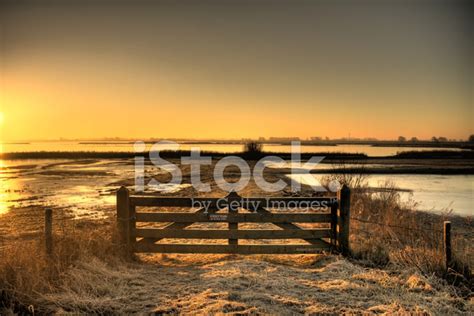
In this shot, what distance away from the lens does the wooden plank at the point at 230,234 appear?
826cm

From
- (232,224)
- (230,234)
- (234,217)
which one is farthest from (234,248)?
(234,217)

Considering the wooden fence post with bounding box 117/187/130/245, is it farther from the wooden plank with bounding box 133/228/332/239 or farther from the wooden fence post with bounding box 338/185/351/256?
the wooden fence post with bounding box 338/185/351/256

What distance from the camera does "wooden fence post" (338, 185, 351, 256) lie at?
26.8ft

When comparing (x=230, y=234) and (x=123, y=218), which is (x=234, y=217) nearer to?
(x=230, y=234)

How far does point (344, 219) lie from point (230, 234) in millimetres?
2832

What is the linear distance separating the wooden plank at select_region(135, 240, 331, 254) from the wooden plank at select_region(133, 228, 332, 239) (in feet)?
0.73

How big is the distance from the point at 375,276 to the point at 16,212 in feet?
51.7

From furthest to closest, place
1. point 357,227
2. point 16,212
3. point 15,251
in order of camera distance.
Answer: point 16,212, point 357,227, point 15,251

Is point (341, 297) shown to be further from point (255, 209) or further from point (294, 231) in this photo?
point (255, 209)

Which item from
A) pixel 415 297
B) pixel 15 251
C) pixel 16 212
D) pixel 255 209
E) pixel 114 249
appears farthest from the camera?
pixel 16 212

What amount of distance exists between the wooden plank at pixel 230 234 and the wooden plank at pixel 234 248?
0.22 meters

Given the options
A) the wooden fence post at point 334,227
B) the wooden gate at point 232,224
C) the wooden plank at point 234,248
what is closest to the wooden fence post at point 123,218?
the wooden gate at point 232,224

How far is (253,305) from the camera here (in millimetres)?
5672

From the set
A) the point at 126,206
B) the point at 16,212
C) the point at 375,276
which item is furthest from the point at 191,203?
the point at 16,212
